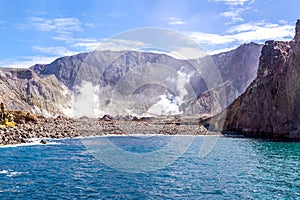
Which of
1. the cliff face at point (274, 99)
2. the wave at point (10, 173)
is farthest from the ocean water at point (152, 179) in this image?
the cliff face at point (274, 99)

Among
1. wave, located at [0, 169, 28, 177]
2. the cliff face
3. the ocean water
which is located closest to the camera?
the ocean water

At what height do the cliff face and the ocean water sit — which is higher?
the cliff face

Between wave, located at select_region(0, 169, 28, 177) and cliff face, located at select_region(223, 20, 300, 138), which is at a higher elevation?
cliff face, located at select_region(223, 20, 300, 138)

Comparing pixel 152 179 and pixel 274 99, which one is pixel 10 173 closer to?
pixel 152 179

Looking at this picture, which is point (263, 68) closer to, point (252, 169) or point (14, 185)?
point (252, 169)

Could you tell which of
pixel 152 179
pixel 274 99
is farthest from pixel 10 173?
pixel 274 99

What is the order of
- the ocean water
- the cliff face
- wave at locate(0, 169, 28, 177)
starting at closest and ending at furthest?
1. the ocean water
2. wave at locate(0, 169, 28, 177)
3. the cliff face

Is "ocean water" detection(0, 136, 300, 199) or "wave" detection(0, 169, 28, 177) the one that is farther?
"wave" detection(0, 169, 28, 177)

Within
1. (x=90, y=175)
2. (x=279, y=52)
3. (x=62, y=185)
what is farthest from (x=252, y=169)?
(x=279, y=52)

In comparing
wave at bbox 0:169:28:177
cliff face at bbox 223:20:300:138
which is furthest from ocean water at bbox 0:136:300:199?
cliff face at bbox 223:20:300:138

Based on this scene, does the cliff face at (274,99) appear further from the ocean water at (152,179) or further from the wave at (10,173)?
the wave at (10,173)

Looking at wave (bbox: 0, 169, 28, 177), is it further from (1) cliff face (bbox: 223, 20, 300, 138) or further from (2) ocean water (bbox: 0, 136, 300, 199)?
(1) cliff face (bbox: 223, 20, 300, 138)
